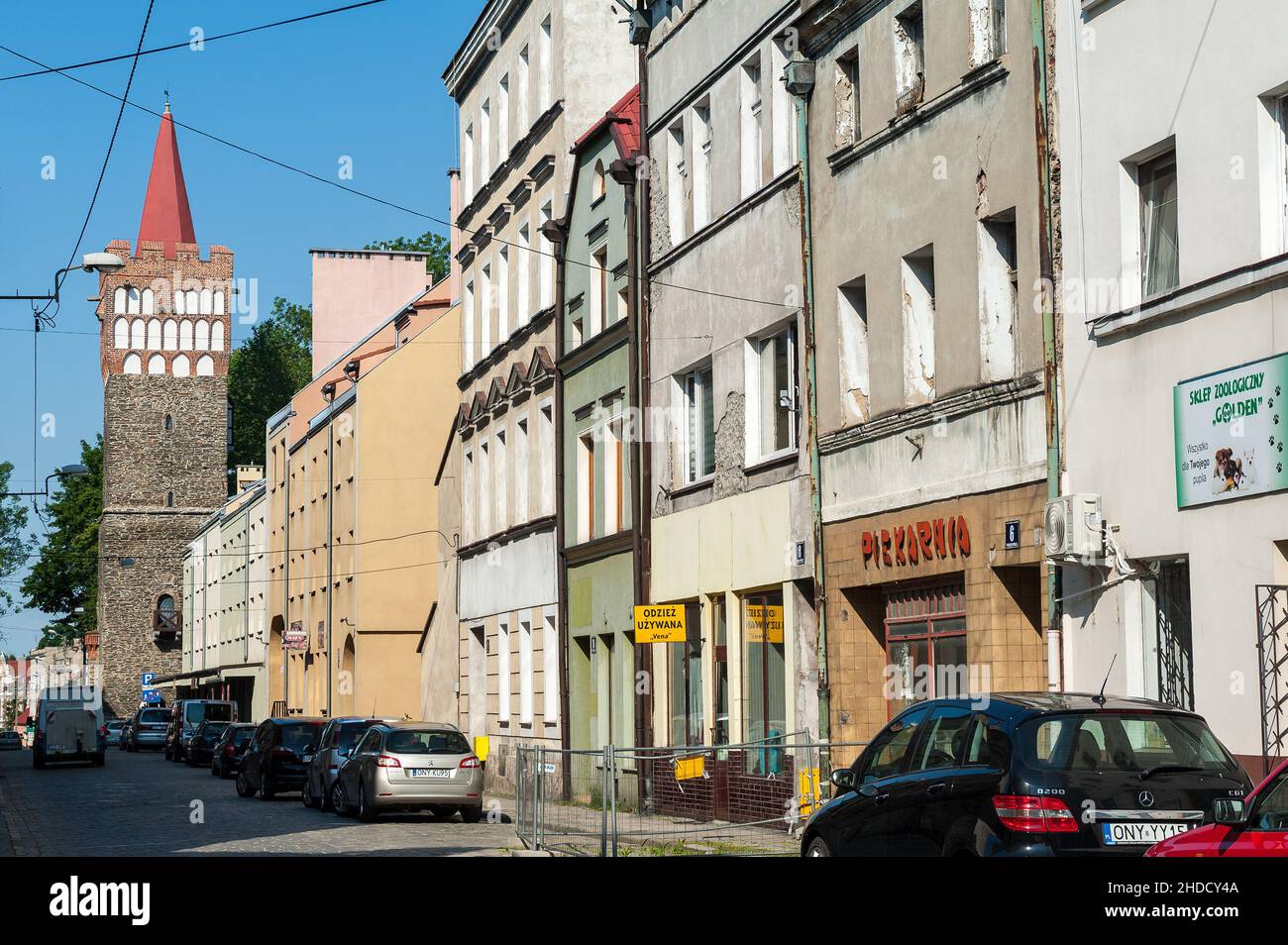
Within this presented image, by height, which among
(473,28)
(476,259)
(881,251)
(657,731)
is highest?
(473,28)

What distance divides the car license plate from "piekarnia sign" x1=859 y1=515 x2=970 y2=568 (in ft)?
27.9

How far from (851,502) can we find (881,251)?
2.93 meters

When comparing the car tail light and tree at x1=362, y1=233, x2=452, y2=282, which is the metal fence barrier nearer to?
the car tail light

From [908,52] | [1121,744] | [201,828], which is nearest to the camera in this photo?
[1121,744]

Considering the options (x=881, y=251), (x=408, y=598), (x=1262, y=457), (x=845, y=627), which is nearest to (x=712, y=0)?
(x=881, y=251)

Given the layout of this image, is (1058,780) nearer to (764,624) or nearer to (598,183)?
(764,624)

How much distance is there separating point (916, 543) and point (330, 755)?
13879 millimetres

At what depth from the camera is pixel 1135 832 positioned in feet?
29.9

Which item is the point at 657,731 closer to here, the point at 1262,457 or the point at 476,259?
the point at 1262,457

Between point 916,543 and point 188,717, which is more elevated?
point 916,543

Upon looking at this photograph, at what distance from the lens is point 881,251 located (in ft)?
64.2

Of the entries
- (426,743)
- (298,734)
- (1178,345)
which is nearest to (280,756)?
(298,734)

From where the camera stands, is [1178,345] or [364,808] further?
[364,808]

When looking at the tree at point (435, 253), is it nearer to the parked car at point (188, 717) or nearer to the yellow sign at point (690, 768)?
the parked car at point (188, 717)
